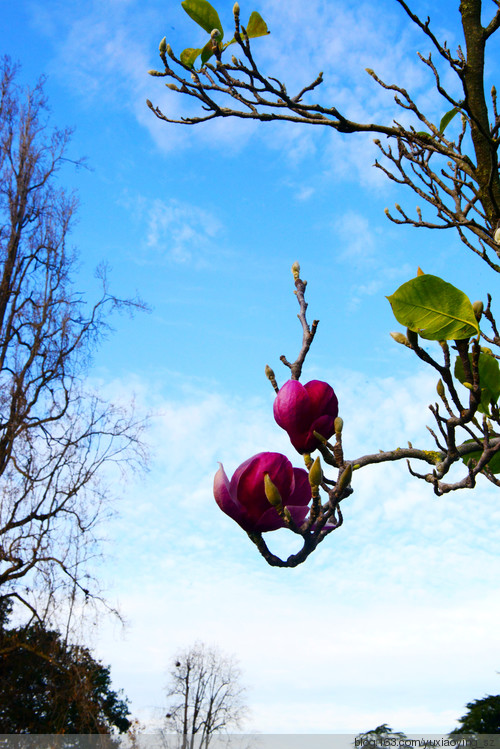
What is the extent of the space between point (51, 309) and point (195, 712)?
13345 mm

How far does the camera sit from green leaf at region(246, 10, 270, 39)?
145cm

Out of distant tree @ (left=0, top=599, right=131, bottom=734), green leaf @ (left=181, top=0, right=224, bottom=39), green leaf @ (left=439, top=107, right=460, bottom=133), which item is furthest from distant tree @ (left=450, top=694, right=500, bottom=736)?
green leaf @ (left=181, top=0, right=224, bottom=39)

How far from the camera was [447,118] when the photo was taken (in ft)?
5.60

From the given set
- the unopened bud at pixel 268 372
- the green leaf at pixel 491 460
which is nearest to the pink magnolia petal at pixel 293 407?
the unopened bud at pixel 268 372

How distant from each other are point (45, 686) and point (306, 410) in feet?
33.9

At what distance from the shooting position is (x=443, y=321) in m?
0.65

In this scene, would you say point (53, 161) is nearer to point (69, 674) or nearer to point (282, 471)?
point (69, 674)

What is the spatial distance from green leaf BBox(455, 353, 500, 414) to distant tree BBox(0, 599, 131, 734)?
8.84m

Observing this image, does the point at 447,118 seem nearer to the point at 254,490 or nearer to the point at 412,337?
the point at 412,337

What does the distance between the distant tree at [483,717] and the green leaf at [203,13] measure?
9.26 metres

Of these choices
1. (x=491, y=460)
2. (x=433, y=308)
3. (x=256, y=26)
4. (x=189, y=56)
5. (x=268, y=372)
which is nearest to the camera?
(x=433, y=308)

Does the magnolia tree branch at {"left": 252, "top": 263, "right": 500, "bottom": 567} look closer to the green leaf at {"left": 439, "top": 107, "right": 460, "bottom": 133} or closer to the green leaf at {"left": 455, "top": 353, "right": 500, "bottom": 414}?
the green leaf at {"left": 455, "top": 353, "right": 500, "bottom": 414}

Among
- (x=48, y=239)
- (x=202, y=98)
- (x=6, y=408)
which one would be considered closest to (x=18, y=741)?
(x=6, y=408)

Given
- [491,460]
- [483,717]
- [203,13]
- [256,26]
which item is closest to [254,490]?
[491,460]
